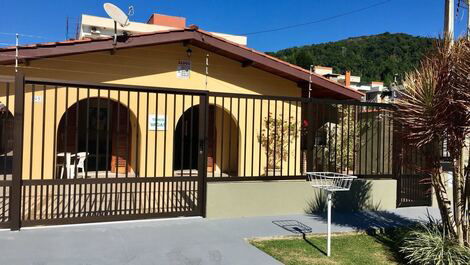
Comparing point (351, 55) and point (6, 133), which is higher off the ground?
point (351, 55)

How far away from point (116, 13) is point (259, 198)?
4837 mm

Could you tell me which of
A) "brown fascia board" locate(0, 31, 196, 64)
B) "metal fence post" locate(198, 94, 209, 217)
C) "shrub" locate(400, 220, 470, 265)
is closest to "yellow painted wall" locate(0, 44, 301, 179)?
"brown fascia board" locate(0, 31, 196, 64)

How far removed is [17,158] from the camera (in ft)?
18.9

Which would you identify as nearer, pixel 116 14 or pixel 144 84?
pixel 116 14

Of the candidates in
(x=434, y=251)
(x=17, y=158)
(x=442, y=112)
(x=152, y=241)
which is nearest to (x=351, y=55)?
(x=442, y=112)

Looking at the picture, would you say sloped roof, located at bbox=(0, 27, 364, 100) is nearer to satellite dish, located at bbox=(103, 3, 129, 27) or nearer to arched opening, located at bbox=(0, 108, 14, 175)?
satellite dish, located at bbox=(103, 3, 129, 27)

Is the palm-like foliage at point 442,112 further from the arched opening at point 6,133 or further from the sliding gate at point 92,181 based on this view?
the arched opening at point 6,133

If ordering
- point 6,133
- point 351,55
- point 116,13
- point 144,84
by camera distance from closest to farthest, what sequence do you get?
point 6,133, point 116,13, point 144,84, point 351,55

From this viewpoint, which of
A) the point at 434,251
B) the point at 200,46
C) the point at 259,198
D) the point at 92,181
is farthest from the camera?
the point at 200,46

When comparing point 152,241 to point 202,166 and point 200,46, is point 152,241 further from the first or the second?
point 200,46

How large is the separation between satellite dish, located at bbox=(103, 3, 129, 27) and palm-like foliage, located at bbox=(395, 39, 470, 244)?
5.83 m

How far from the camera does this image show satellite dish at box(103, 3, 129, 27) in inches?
319

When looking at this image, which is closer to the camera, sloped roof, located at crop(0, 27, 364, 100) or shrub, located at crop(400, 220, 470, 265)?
shrub, located at crop(400, 220, 470, 265)

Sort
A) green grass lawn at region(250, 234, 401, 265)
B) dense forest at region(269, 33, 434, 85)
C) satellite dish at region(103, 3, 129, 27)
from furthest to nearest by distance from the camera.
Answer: dense forest at region(269, 33, 434, 85), satellite dish at region(103, 3, 129, 27), green grass lawn at region(250, 234, 401, 265)
